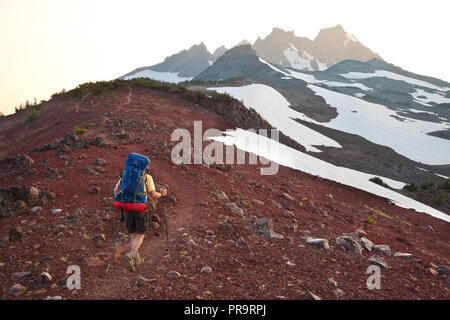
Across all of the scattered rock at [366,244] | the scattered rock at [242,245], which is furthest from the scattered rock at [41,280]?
the scattered rock at [366,244]

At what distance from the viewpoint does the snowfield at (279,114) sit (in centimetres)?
4014

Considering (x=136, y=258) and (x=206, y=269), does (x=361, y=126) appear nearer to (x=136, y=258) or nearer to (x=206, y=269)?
(x=206, y=269)

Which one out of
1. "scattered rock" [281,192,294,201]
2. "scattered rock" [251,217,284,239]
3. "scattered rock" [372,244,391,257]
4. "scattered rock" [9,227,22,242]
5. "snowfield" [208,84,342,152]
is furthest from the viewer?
"snowfield" [208,84,342,152]

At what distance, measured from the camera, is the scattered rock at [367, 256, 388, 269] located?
696 centimetres

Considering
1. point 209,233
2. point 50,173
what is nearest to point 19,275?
point 209,233

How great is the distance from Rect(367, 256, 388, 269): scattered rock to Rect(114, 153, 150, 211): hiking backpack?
5950 millimetres

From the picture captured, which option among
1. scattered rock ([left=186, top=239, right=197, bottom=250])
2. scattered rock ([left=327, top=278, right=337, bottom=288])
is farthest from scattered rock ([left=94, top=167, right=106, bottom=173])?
scattered rock ([left=327, top=278, right=337, bottom=288])

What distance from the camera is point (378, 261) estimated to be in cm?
706

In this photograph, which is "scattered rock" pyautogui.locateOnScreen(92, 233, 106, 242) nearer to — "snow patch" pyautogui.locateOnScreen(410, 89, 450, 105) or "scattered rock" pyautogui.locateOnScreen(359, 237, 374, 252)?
"scattered rock" pyautogui.locateOnScreen(359, 237, 374, 252)

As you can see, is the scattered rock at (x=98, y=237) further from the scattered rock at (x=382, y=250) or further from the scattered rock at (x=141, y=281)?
the scattered rock at (x=382, y=250)

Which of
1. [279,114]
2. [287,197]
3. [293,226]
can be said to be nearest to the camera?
[293,226]

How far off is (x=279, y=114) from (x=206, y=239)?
142ft
